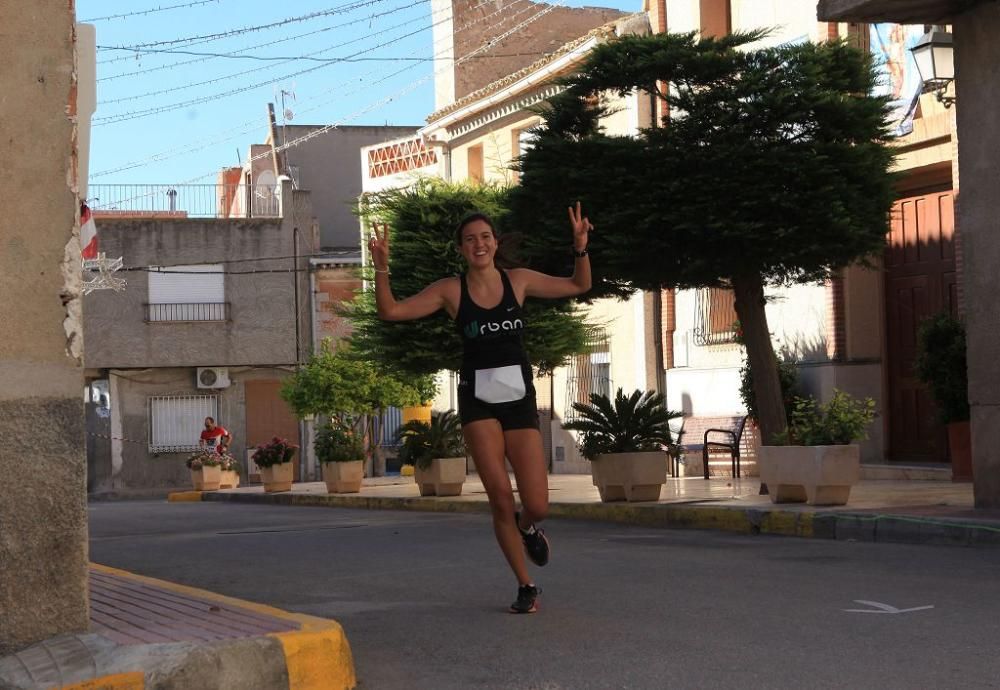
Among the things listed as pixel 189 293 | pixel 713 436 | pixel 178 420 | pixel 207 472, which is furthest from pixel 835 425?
pixel 189 293

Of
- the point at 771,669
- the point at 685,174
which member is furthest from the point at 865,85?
the point at 771,669

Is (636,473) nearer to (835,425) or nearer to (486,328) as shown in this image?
(835,425)

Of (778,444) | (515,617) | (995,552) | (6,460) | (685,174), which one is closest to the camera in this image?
(6,460)

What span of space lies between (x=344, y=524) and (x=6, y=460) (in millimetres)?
11628

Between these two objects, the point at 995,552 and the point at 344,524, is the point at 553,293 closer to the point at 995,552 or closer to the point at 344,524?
the point at 995,552

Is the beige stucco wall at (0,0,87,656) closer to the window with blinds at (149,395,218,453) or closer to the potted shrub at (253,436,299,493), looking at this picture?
the potted shrub at (253,436,299,493)

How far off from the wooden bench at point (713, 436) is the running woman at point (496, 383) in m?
14.1

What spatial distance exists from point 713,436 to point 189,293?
23412 millimetres

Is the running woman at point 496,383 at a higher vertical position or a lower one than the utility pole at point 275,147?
lower

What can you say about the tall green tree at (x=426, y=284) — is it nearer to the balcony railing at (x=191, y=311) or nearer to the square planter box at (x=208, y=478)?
the square planter box at (x=208, y=478)

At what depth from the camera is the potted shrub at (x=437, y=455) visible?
73.6 feet

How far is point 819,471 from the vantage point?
1398cm

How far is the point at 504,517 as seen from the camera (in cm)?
746

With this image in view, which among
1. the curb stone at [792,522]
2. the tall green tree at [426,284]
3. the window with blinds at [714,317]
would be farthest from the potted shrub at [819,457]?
the window with blinds at [714,317]
